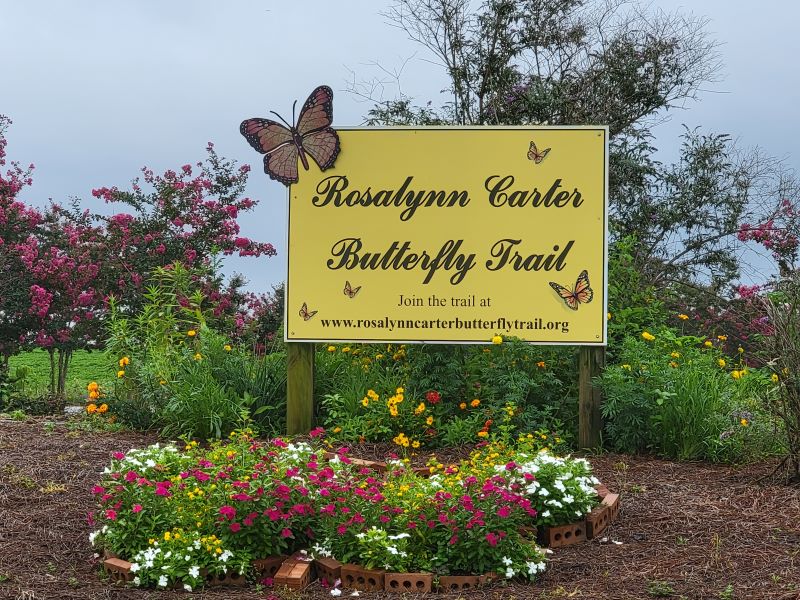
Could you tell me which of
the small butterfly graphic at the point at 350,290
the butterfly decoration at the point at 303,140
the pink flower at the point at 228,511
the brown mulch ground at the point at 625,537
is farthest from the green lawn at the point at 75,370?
the pink flower at the point at 228,511

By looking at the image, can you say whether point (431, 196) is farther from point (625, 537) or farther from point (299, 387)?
point (625, 537)

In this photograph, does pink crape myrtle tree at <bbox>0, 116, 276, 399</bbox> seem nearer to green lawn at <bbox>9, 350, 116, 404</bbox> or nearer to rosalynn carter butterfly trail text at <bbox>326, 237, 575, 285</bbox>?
green lawn at <bbox>9, 350, 116, 404</bbox>

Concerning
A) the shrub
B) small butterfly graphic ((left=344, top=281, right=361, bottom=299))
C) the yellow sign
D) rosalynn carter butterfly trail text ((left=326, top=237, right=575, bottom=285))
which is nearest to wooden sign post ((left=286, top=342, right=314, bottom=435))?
the yellow sign

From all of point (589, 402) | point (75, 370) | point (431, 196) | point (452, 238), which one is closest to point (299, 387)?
point (452, 238)

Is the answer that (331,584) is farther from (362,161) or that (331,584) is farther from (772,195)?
(772,195)

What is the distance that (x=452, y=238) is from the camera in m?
7.73

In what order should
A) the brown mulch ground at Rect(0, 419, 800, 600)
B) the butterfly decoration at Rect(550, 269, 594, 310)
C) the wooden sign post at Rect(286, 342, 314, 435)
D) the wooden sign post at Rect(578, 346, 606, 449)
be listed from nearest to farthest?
the brown mulch ground at Rect(0, 419, 800, 600)
the wooden sign post at Rect(578, 346, 606, 449)
the butterfly decoration at Rect(550, 269, 594, 310)
the wooden sign post at Rect(286, 342, 314, 435)

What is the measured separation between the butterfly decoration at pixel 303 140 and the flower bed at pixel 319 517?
3.41m

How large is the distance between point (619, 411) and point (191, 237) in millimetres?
7431

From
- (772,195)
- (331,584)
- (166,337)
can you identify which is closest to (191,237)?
(166,337)

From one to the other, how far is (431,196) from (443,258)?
526 mm

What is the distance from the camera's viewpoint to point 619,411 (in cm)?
727

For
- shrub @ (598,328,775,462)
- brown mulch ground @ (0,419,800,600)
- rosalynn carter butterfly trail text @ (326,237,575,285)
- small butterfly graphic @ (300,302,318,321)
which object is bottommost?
brown mulch ground @ (0,419,800,600)

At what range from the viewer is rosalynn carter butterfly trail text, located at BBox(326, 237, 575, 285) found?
769cm
